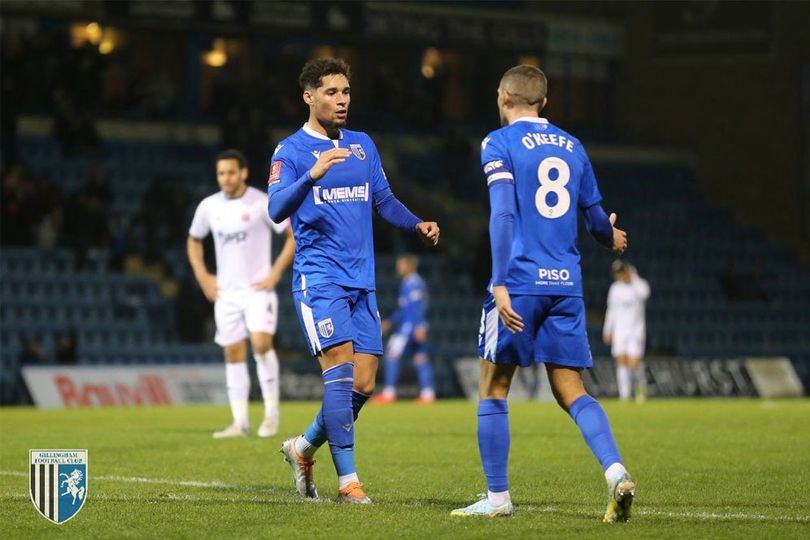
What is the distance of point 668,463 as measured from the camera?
10.9 m

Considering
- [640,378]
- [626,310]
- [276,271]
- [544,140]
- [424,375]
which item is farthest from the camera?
[640,378]

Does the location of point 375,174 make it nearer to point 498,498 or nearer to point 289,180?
point 289,180

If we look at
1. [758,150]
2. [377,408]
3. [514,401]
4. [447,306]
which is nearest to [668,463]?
[377,408]

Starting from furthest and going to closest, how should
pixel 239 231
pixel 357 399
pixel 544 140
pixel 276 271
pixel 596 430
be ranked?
pixel 239 231
pixel 276 271
pixel 357 399
pixel 544 140
pixel 596 430

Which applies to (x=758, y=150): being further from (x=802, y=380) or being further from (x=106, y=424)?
(x=106, y=424)

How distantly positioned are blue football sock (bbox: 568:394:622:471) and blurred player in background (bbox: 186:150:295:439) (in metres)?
6.32

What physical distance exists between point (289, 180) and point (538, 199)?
5.02 feet

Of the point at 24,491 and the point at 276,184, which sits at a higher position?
the point at 276,184

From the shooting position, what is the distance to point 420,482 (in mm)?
9422

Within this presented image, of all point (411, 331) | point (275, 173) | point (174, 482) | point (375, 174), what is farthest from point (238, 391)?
point (411, 331)

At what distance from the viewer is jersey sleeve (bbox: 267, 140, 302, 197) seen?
8125mm

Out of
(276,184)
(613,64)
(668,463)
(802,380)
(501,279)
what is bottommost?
(802,380)

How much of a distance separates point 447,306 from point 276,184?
21.1 m

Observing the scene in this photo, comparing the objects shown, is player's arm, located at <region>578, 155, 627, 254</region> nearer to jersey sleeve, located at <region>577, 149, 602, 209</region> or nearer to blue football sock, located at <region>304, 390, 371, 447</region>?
jersey sleeve, located at <region>577, 149, 602, 209</region>
